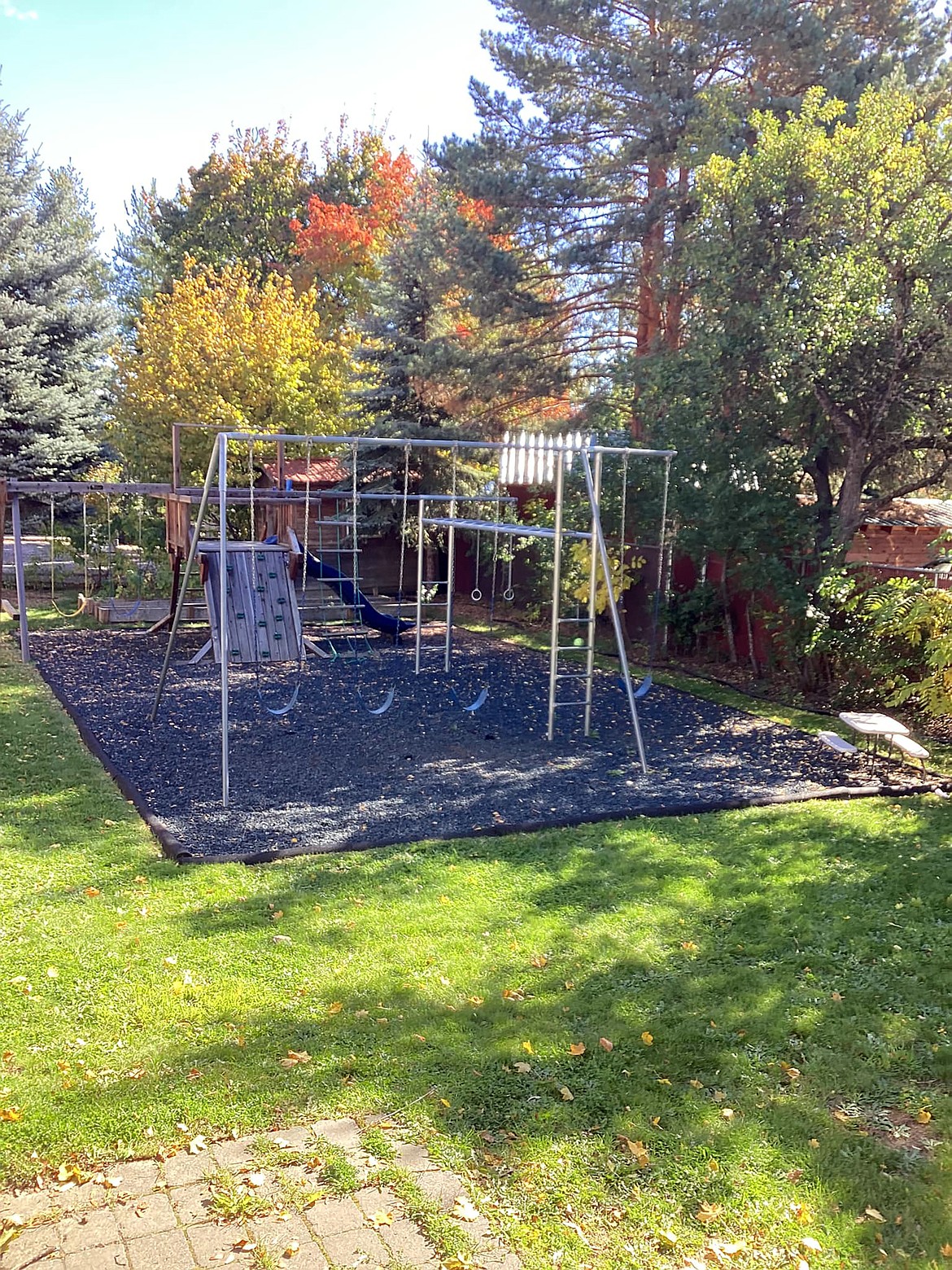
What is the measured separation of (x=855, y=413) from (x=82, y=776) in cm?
A: 787

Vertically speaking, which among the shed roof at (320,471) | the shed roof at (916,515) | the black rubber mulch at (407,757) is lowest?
the black rubber mulch at (407,757)

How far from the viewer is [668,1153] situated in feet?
9.85

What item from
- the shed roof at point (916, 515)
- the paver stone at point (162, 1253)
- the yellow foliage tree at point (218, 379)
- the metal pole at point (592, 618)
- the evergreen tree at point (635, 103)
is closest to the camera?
the paver stone at point (162, 1253)

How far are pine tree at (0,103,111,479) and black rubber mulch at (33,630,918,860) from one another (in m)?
10.9

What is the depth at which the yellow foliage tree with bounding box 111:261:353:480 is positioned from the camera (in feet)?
56.5

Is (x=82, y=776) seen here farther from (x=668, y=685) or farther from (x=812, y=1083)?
(x=668, y=685)

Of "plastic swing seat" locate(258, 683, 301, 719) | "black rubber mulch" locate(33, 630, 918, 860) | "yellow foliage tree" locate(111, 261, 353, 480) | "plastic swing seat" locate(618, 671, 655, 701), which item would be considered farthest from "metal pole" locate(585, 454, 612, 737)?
"yellow foliage tree" locate(111, 261, 353, 480)

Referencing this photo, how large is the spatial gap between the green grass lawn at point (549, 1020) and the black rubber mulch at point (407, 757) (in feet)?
1.63

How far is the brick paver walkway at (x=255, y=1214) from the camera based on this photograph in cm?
253

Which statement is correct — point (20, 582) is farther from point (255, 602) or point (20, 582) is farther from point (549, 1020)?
point (549, 1020)

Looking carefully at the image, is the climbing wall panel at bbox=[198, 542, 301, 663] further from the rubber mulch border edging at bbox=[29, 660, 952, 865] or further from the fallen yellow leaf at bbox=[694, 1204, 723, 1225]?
the fallen yellow leaf at bbox=[694, 1204, 723, 1225]

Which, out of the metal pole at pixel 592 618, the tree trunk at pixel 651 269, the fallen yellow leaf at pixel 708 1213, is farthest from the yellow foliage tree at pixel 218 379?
the fallen yellow leaf at pixel 708 1213

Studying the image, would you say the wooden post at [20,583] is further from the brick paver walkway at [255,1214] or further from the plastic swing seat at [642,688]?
the brick paver walkway at [255,1214]

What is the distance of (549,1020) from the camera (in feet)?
12.3
